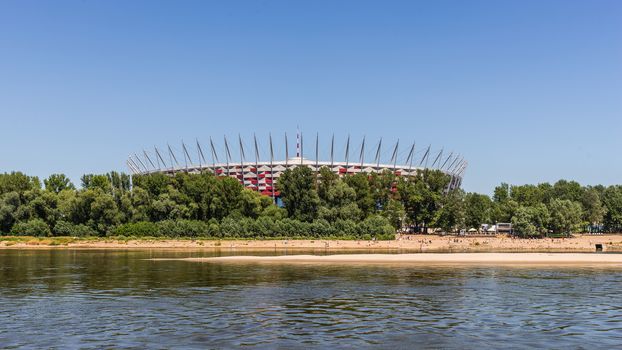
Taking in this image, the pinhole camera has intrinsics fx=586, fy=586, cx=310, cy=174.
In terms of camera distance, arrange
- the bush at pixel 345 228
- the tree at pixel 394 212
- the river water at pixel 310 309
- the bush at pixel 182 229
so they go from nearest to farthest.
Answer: the river water at pixel 310 309 → the bush at pixel 182 229 → the bush at pixel 345 228 → the tree at pixel 394 212

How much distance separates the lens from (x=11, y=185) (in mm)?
141125

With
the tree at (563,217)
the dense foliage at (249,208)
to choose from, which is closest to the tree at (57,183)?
the dense foliage at (249,208)

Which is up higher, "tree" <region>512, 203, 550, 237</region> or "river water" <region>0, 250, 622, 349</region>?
"tree" <region>512, 203, 550, 237</region>

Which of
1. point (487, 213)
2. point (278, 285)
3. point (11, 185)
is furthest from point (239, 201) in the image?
point (278, 285)

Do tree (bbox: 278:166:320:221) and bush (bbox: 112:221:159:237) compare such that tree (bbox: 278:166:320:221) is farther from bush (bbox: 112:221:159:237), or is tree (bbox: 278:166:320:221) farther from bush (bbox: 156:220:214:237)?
bush (bbox: 112:221:159:237)

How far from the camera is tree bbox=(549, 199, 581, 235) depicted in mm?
143875

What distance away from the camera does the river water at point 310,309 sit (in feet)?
82.7

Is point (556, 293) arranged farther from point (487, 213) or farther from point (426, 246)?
point (487, 213)

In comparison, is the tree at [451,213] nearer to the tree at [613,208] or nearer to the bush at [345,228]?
the bush at [345,228]

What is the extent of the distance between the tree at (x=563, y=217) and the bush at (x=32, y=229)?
118 meters

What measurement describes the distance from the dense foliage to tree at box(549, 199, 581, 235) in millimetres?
247

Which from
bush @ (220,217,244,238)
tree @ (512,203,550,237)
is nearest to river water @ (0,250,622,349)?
bush @ (220,217,244,238)

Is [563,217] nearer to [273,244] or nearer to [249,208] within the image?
[273,244]

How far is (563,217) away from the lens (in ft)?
470
